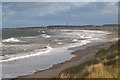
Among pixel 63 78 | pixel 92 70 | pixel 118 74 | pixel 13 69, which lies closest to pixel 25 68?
pixel 13 69

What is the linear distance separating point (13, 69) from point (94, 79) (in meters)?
8.57

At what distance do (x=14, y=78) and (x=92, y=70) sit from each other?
→ 563 cm

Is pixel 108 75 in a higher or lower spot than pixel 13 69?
higher

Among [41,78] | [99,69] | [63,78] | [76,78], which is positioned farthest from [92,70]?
[41,78]

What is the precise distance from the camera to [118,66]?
25.1 feet

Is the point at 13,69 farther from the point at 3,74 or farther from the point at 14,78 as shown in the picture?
the point at 14,78

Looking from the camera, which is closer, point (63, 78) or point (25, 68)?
point (63, 78)

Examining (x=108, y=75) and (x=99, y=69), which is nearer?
(x=108, y=75)

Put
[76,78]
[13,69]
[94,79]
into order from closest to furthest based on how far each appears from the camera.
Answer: [94,79] < [76,78] < [13,69]

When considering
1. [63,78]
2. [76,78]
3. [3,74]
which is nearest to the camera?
[76,78]

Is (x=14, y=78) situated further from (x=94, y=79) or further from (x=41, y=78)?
(x=94, y=79)

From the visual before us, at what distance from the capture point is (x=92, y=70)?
7.68m

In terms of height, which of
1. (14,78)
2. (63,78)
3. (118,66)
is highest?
(118,66)

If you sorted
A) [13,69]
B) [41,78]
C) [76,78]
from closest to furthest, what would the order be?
[76,78] → [41,78] → [13,69]
